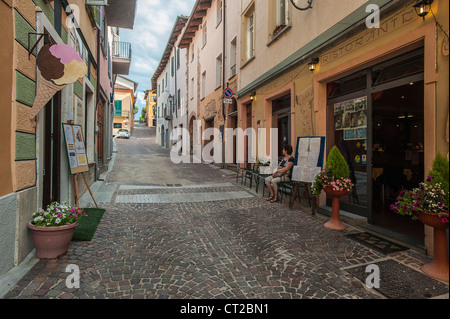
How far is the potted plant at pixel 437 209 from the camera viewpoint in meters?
2.94

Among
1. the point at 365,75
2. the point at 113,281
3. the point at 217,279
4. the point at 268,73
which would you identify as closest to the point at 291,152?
the point at 365,75

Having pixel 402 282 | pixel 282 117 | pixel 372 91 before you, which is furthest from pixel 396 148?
pixel 402 282

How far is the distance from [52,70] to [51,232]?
6.84 ft

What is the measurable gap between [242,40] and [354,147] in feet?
25.1

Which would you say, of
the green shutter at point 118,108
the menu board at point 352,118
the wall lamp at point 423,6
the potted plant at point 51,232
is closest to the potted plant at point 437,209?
the wall lamp at point 423,6

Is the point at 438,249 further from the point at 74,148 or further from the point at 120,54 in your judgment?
the point at 120,54

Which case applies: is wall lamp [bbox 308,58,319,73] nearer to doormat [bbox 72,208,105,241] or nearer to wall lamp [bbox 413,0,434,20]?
wall lamp [bbox 413,0,434,20]

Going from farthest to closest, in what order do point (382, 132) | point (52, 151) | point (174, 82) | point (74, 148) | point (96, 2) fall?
point (174, 82), point (96, 2), point (382, 132), point (74, 148), point (52, 151)

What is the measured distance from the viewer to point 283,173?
676 centimetres

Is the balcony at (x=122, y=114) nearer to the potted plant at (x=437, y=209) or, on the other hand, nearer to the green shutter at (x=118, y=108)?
the green shutter at (x=118, y=108)

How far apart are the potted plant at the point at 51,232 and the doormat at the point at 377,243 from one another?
4.04 m

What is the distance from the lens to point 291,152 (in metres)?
6.77

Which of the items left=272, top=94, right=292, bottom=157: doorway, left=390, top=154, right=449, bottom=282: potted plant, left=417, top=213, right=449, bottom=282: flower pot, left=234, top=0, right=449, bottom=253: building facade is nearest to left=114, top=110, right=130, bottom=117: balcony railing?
left=272, top=94, right=292, bottom=157: doorway

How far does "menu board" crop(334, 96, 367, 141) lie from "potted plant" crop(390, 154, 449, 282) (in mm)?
2103
